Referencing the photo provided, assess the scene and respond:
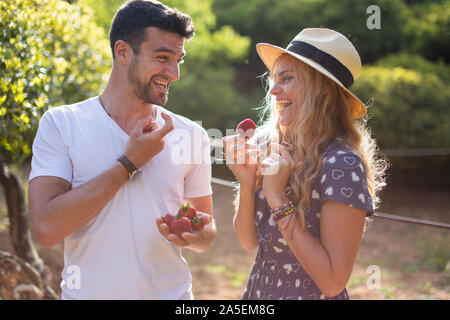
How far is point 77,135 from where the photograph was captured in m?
1.86

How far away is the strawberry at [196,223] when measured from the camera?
6.14ft

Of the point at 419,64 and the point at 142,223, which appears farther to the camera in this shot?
the point at 419,64

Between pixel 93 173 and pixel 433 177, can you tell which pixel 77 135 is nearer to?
pixel 93 173

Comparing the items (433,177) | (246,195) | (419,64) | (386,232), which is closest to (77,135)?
(246,195)

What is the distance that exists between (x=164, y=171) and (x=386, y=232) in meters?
6.40

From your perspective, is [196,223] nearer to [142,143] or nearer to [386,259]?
[142,143]

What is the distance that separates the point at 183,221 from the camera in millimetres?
1806

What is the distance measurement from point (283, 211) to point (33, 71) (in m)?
1.88

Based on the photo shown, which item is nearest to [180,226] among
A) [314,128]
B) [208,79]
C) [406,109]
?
[314,128]

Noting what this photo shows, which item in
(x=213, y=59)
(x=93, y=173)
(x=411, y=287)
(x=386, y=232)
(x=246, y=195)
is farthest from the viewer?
(x=213, y=59)

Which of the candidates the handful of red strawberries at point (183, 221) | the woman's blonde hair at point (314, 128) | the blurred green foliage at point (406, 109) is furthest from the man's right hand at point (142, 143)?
the blurred green foliage at point (406, 109)

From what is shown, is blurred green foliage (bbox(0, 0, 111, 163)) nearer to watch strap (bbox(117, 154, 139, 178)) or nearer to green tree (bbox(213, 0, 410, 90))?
watch strap (bbox(117, 154, 139, 178))

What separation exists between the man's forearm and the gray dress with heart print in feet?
2.01

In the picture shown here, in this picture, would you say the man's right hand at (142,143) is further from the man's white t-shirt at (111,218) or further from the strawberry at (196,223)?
the strawberry at (196,223)
